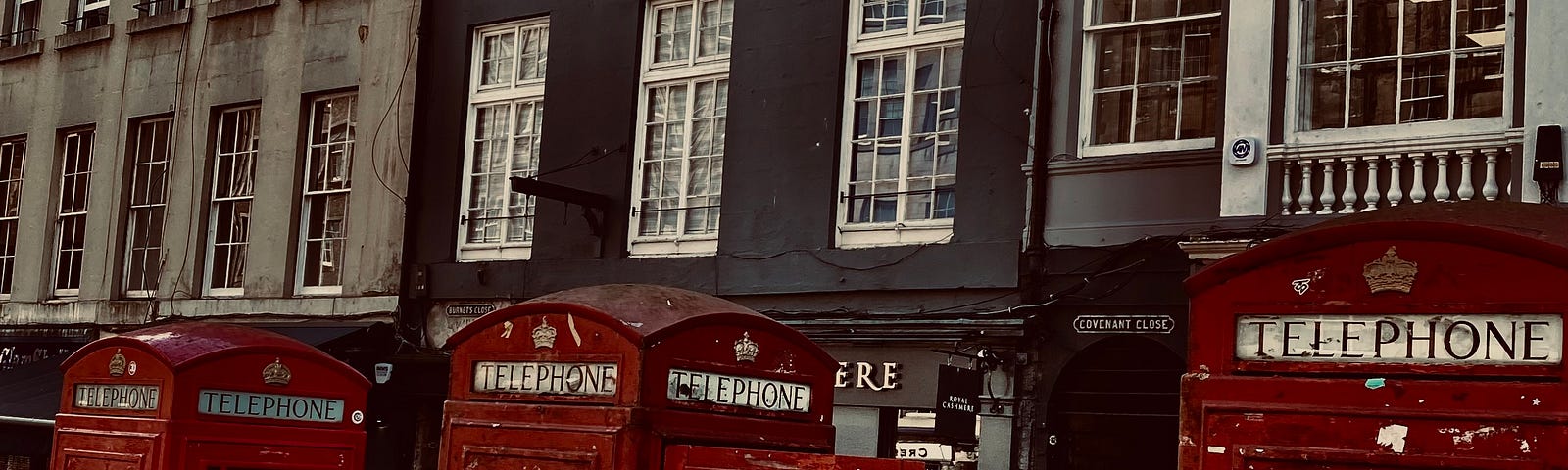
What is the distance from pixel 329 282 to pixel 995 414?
334 inches

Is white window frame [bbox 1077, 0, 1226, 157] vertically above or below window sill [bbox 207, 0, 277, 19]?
below

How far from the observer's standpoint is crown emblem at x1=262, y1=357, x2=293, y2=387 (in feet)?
31.6

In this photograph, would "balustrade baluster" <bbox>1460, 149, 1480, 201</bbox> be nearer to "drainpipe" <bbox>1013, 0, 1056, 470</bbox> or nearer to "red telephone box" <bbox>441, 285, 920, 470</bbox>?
"drainpipe" <bbox>1013, 0, 1056, 470</bbox>

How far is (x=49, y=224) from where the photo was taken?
22.0 m

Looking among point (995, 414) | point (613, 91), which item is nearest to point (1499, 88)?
point (995, 414)

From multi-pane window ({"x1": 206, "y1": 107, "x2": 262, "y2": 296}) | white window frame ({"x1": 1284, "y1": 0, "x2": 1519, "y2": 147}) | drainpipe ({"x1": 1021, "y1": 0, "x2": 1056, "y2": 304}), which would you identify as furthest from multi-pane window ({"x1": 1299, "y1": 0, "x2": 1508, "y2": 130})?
multi-pane window ({"x1": 206, "y1": 107, "x2": 262, "y2": 296})

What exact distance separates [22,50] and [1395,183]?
59.2 feet

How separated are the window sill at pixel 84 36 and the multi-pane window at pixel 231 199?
8.34ft

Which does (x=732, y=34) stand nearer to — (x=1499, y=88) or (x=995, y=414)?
(x=995, y=414)

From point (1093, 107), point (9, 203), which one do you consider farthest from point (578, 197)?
point (9, 203)

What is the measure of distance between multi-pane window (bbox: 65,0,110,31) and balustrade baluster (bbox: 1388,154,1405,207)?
16585 millimetres

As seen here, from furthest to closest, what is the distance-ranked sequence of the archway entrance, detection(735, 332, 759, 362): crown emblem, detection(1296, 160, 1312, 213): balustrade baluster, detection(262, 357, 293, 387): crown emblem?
the archway entrance < detection(1296, 160, 1312, 213): balustrade baluster < detection(262, 357, 293, 387): crown emblem < detection(735, 332, 759, 362): crown emblem

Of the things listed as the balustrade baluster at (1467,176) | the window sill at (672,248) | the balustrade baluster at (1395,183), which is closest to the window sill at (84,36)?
the window sill at (672,248)

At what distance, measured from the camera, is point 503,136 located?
17.4 meters
